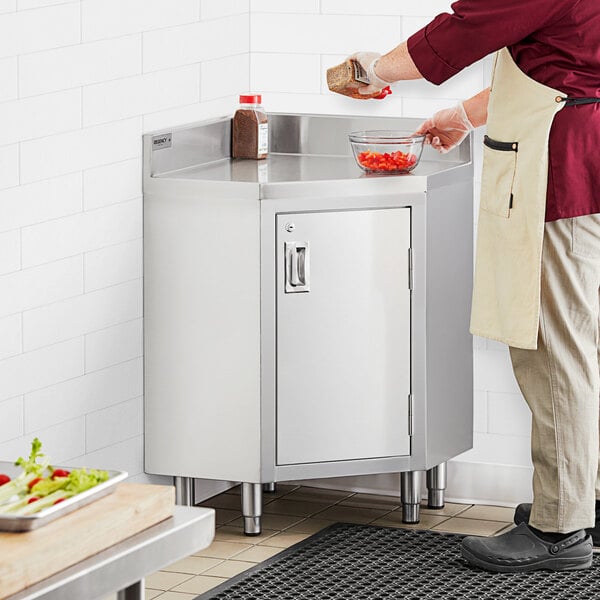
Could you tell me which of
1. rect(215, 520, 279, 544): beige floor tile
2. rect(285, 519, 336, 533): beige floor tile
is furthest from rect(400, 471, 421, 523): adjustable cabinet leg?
Answer: rect(215, 520, 279, 544): beige floor tile

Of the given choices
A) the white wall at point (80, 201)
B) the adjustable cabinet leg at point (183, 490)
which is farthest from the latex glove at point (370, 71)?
the adjustable cabinet leg at point (183, 490)

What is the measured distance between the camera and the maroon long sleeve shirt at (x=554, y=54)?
3.27 m

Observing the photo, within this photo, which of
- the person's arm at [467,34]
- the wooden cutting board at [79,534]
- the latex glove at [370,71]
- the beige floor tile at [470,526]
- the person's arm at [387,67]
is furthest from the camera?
the beige floor tile at [470,526]

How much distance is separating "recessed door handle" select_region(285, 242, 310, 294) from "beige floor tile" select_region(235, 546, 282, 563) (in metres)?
0.69

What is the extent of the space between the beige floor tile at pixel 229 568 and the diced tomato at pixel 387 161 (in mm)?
1119

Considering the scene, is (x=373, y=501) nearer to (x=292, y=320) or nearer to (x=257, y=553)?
(x=257, y=553)

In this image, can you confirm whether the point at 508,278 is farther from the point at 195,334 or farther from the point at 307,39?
the point at 307,39

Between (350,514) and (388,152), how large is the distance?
1.08m

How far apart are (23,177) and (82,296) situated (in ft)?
1.34

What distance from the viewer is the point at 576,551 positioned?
3547 mm

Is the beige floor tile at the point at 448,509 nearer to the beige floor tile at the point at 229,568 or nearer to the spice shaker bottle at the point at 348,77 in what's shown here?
the beige floor tile at the point at 229,568

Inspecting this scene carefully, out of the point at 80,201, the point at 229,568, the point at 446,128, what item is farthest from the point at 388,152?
the point at 229,568

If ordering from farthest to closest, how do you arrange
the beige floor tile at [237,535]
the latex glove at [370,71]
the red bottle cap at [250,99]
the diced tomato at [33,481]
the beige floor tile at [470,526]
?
the red bottle cap at [250,99], the beige floor tile at [470,526], the beige floor tile at [237,535], the latex glove at [370,71], the diced tomato at [33,481]

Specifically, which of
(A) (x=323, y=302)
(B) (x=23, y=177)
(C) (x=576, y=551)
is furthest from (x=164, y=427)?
(C) (x=576, y=551)
